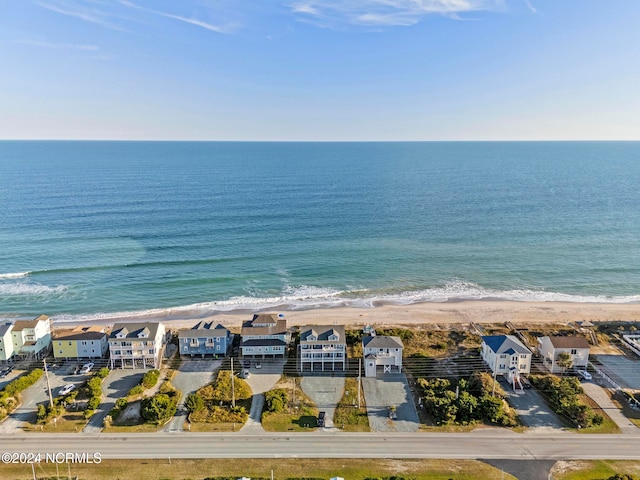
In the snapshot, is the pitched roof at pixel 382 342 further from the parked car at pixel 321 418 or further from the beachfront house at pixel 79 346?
the beachfront house at pixel 79 346

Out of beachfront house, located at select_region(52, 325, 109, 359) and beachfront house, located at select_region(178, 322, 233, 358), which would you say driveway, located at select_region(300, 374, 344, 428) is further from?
beachfront house, located at select_region(52, 325, 109, 359)

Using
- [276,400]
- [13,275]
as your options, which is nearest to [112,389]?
[276,400]

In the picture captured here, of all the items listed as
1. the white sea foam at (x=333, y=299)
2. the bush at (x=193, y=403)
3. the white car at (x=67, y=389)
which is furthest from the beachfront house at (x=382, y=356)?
the white car at (x=67, y=389)

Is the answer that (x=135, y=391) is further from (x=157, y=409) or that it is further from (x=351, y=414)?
(x=351, y=414)

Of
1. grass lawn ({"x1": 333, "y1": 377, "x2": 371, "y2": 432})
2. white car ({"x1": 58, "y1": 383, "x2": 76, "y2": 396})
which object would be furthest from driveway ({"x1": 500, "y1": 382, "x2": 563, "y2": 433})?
white car ({"x1": 58, "y1": 383, "x2": 76, "y2": 396})

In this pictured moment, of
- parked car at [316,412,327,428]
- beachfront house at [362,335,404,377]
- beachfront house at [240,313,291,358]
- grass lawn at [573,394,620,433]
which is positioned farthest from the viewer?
beachfront house at [240,313,291,358]
